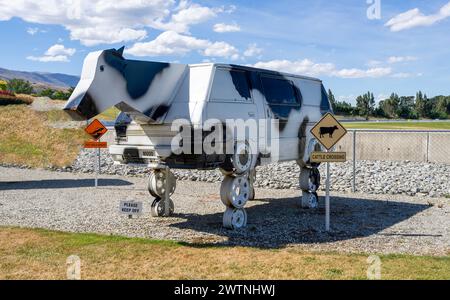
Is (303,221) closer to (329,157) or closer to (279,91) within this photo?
(329,157)

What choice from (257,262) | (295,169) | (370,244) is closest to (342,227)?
(370,244)

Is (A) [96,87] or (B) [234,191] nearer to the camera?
(A) [96,87]

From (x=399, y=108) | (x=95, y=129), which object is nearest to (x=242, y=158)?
(x=95, y=129)

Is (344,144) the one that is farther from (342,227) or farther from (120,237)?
(120,237)

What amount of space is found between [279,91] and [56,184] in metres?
10.5

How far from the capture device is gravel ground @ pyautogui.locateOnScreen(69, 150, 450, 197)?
15.2 m

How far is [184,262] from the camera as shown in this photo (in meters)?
6.98

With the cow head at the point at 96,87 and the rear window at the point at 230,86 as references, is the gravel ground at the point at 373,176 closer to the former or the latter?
the rear window at the point at 230,86

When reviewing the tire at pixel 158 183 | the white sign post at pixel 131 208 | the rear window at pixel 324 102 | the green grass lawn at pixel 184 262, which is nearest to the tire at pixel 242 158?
the green grass lawn at pixel 184 262

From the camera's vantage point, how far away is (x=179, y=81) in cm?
900

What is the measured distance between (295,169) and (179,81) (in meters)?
10.7

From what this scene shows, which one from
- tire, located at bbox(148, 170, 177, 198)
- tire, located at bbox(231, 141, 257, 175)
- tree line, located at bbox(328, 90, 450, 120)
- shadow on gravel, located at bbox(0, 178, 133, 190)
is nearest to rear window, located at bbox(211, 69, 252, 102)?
tire, located at bbox(231, 141, 257, 175)

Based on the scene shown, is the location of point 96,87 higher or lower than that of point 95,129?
higher

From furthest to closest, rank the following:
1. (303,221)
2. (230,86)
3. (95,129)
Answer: (95,129), (303,221), (230,86)
